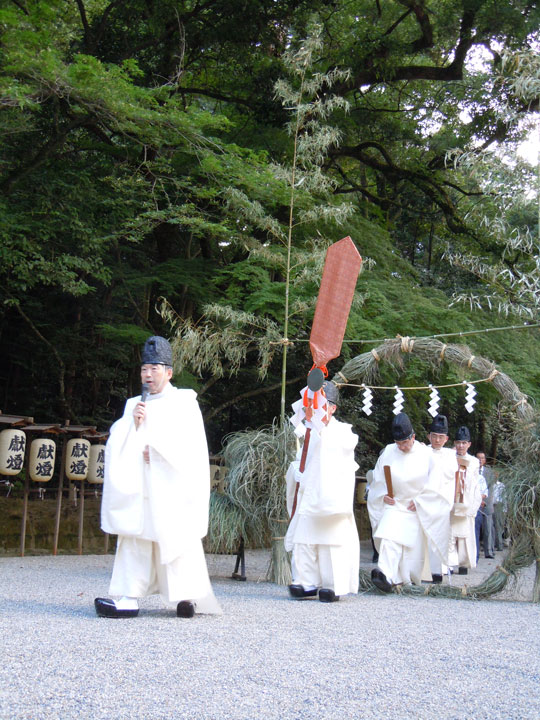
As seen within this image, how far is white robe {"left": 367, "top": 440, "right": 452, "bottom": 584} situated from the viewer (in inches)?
297

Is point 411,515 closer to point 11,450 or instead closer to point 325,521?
point 325,521

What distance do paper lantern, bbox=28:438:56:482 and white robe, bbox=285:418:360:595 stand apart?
13.5ft

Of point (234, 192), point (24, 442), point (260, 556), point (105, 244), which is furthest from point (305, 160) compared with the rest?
point (260, 556)

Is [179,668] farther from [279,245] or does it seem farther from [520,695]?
[279,245]

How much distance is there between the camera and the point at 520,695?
11.2ft

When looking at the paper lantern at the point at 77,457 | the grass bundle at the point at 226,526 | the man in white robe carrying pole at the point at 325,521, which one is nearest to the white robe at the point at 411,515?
the man in white robe carrying pole at the point at 325,521

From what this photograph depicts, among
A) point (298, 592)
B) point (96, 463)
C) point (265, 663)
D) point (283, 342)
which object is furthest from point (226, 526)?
point (265, 663)

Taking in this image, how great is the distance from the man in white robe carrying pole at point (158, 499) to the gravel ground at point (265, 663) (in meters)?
0.19

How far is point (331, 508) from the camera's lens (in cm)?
656

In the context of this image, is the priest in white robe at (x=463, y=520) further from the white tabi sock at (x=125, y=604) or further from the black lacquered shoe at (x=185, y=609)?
the white tabi sock at (x=125, y=604)

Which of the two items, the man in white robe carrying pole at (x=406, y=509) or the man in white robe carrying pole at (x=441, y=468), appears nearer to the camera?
the man in white robe carrying pole at (x=406, y=509)

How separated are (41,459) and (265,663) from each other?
6.67m

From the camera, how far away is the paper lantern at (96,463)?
10.5 meters

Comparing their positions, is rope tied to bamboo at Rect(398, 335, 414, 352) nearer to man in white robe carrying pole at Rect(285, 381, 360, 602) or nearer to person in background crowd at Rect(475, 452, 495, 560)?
man in white robe carrying pole at Rect(285, 381, 360, 602)
